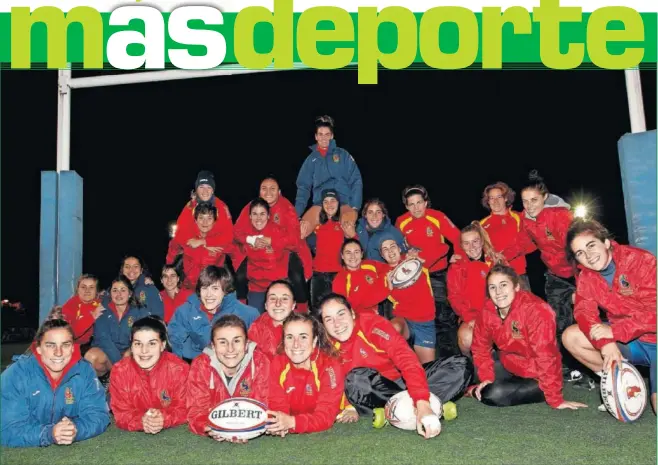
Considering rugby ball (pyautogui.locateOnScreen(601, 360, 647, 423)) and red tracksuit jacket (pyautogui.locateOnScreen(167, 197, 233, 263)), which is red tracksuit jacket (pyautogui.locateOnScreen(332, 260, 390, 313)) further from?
rugby ball (pyautogui.locateOnScreen(601, 360, 647, 423))

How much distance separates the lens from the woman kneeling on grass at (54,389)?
334 cm

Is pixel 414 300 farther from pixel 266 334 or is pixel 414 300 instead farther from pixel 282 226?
pixel 266 334

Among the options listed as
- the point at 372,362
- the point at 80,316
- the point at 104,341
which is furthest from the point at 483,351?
the point at 80,316

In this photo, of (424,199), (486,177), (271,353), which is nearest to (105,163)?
(486,177)

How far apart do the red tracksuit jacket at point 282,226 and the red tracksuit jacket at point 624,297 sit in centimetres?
280

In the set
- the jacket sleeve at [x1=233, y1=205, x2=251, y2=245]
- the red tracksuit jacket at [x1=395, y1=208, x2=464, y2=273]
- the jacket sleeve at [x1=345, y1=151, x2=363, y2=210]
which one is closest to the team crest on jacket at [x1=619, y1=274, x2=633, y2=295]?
the red tracksuit jacket at [x1=395, y1=208, x2=464, y2=273]

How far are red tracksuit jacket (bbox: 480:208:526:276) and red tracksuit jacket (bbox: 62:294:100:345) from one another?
3.81m

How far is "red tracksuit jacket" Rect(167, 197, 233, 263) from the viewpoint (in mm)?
5730

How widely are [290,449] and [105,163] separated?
13.6m

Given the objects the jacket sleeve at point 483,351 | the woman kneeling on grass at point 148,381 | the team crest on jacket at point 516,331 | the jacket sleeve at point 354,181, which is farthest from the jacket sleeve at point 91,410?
the jacket sleeve at point 354,181

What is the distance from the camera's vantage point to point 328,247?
5.89m

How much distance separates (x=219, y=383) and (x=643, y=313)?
263 cm

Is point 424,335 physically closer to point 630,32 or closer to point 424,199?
point 424,199

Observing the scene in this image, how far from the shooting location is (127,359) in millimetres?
3682
